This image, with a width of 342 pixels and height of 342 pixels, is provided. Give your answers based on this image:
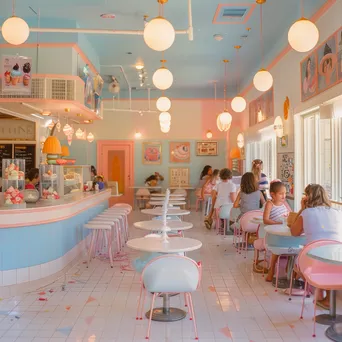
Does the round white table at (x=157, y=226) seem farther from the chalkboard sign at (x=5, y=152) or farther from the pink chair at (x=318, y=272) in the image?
the chalkboard sign at (x=5, y=152)

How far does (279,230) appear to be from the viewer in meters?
4.88

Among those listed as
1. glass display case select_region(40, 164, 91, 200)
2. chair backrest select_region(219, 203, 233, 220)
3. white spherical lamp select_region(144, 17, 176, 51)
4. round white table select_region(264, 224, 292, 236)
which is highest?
white spherical lamp select_region(144, 17, 176, 51)

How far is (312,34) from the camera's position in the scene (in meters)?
4.12

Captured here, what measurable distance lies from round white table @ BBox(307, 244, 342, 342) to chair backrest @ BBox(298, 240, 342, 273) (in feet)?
0.17

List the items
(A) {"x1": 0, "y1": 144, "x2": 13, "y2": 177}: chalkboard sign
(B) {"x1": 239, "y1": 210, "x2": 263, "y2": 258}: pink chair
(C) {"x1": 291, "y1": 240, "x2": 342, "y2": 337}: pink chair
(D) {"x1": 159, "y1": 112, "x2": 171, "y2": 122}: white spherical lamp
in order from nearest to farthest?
(C) {"x1": 291, "y1": 240, "x2": 342, "y2": 337}: pink chair
(B) {"x1": 239, "y1": 210, "x2": 263, "y2": 258}: pink chair
(D) {"x1": 159, "y1": 112, "x2": 171, "y2": 122}: white spherical lamp
(A) {"x1": 0, "y1": 144, "x2": 13, "y2": 177}: chalkboard sign

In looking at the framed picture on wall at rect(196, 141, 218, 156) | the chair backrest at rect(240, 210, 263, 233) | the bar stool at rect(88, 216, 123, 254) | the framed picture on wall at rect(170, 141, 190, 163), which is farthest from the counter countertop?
the framed picture on wall at rect(196, 141, 218, 156)

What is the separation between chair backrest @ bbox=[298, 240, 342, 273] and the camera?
3854 millimetres

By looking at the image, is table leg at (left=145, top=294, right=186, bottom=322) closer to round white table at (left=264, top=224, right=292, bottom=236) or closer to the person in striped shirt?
round white table at (left=264, top=224, right=292, bottom=236)

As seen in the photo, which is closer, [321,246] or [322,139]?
[321,246]

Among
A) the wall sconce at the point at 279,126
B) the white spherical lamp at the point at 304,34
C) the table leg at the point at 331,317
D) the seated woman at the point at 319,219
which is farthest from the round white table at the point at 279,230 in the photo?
the wall sconce at the point at 279,126

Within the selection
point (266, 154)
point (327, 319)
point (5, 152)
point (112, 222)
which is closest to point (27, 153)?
point (5, 152)

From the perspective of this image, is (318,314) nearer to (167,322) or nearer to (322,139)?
(167,322)

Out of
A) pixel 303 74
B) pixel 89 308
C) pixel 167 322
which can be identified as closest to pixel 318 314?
pixel 167 322

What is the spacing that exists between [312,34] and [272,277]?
2974mm
